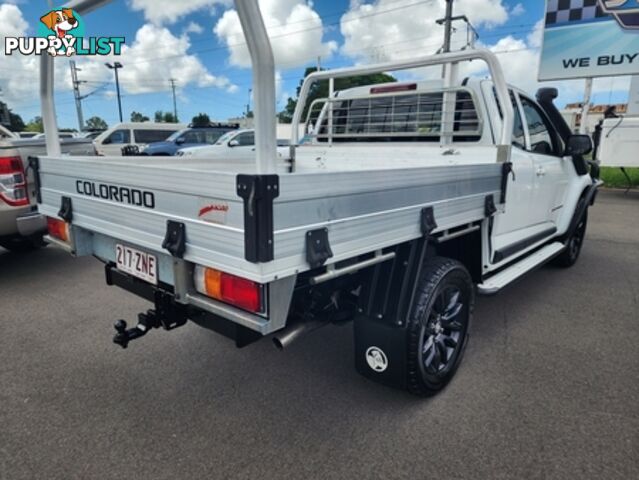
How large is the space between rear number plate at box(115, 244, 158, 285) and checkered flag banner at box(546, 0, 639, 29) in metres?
13.3

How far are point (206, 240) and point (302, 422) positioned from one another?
3.97 ft

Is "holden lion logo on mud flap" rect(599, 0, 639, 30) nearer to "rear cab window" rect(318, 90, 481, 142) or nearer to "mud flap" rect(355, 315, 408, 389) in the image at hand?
"rear cab window" rect(318, 90, 481, 142)

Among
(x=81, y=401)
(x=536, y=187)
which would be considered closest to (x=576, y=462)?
(x=536, y=187)

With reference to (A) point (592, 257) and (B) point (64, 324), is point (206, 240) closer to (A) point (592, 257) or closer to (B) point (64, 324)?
(B) point (64, 324)

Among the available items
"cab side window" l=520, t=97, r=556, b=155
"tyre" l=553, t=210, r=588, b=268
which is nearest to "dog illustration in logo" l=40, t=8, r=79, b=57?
"cab side window" l=520, t=97, r=556, b=155

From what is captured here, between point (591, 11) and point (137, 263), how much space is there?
1348 cm

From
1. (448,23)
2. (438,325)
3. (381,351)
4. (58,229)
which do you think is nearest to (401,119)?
→ (438,325)

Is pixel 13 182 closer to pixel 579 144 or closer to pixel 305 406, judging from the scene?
pixel 305 406

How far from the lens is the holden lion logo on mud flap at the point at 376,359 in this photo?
2305 millimetres

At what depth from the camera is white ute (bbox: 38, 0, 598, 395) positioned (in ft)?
5.05

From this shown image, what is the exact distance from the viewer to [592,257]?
5.55 m

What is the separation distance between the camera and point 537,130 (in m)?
3.96

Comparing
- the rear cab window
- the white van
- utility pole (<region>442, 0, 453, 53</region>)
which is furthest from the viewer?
utility pole (<region>442, 0, 453, 53</region>)

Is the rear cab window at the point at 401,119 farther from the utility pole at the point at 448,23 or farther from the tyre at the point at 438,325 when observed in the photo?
the utility pole at the point at 448,23
